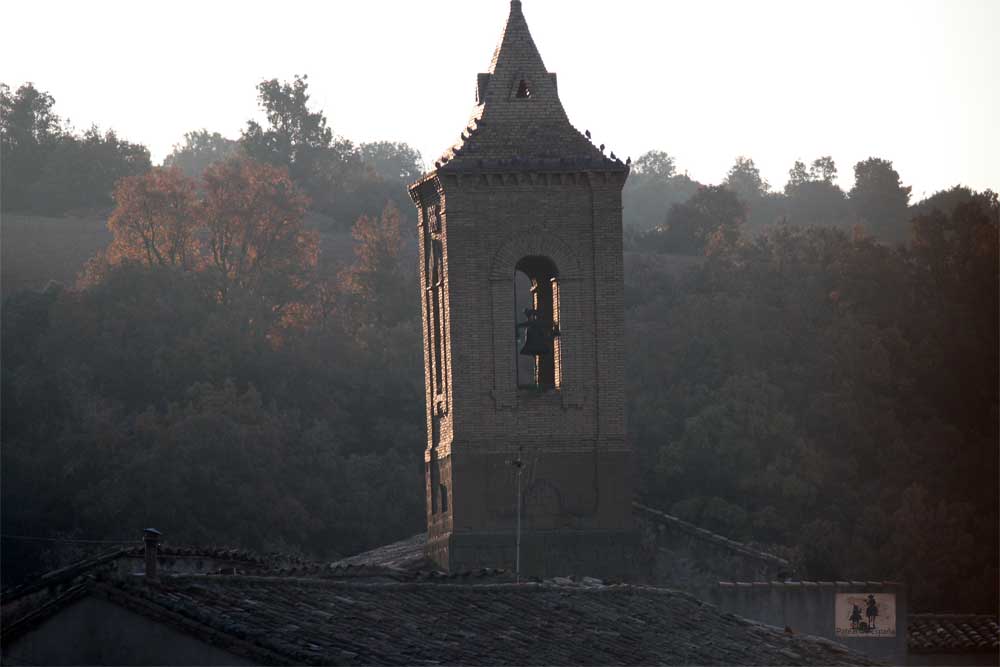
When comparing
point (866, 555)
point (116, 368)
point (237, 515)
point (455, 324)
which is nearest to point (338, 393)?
point (116, 368)

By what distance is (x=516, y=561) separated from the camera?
2661 cm

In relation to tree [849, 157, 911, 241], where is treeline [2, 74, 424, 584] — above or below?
below

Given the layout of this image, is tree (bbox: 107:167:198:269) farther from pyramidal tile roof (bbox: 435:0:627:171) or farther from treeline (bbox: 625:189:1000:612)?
pyramidal tile roof (bbox: 435:0:627:171)

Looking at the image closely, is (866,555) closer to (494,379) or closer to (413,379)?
(413,379)

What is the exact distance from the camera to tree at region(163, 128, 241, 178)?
3829 inches

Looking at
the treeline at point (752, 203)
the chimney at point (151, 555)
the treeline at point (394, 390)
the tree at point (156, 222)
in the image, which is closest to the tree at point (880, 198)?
the treeline at point (752, 203)

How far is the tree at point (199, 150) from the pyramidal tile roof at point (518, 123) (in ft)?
223

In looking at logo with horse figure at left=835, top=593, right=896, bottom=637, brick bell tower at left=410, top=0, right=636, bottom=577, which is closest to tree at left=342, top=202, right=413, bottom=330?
brick bell tower at left=410, top=0, right=636, bottom=577

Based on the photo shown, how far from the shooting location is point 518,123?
91.9 feet

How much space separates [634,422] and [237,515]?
28.5 feet

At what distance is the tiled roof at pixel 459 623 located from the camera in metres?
Answer: 16.5

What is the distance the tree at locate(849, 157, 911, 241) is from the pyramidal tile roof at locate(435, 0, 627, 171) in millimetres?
43165

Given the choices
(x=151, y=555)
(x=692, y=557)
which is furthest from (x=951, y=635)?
(x=151, y=555)

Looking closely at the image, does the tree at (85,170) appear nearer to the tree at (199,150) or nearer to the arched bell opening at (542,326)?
the tree at (199,150)
